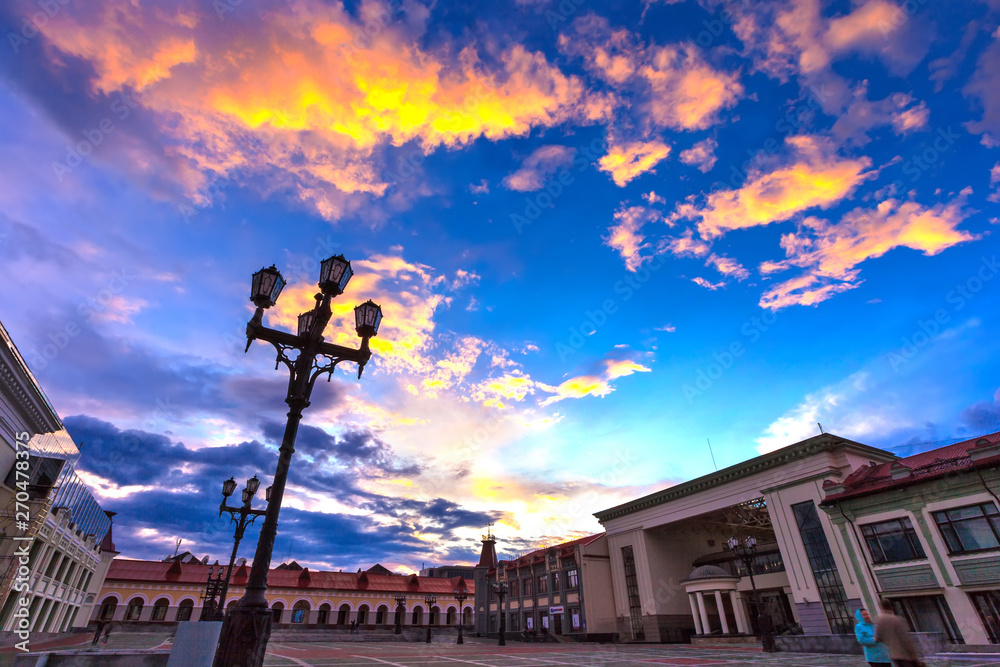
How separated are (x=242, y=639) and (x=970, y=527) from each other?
26.3m

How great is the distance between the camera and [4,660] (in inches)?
278

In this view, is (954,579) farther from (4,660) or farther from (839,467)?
(4,660)

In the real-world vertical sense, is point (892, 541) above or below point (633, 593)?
above

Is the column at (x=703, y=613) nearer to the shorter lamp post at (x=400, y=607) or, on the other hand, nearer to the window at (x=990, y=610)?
the window at (x=990, y=610)

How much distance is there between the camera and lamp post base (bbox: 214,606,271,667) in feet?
17.5

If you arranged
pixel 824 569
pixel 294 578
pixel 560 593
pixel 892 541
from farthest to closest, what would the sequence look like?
pixel 294 578
pixel 560 593
pixel 824 569
pixel 892 541

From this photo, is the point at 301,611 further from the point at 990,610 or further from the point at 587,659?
the point at 990,610

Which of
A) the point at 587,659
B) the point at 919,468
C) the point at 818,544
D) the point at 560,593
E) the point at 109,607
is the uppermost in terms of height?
the point at 919,468

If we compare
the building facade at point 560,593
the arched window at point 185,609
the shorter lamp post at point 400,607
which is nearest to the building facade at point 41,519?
the arched window at point 185,609

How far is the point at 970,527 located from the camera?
18578mm

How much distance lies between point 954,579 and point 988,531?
92.9 inches

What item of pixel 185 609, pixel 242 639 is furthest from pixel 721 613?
pixel 185 609

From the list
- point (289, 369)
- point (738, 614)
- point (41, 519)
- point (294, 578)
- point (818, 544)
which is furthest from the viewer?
point (294, 578)

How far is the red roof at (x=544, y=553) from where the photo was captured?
139ft
